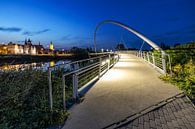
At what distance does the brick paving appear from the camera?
4.39m

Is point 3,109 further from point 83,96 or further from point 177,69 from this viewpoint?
point 177,69

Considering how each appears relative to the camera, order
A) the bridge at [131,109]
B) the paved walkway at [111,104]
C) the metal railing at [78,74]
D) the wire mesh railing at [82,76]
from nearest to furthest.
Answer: the bridge at [131,109] < the paved walkway at [111,104] < the metal railing at [78,74] < the wire mesh railing at [82,76]

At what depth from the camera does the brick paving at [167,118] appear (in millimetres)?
4387

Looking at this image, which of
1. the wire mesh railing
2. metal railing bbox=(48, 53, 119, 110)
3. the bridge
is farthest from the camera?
the wire mesh railing

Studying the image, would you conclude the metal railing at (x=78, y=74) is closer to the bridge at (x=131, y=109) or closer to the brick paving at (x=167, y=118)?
the bridge at (x=131, y=109)

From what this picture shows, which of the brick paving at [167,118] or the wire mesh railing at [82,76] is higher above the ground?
the wire mesh railing at [82,76]

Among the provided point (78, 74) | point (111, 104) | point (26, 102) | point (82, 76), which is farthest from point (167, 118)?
point (82, 76)

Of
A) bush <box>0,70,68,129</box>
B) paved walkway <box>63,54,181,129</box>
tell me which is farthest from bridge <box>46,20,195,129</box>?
bush <box>0,70,68,129</box>

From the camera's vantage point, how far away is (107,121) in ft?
15.1

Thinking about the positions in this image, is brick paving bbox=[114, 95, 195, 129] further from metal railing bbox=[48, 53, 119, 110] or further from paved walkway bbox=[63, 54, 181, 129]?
metal railing bbox=[48, 53, 119, 110]

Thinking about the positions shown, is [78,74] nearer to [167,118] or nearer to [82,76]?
[167,118]

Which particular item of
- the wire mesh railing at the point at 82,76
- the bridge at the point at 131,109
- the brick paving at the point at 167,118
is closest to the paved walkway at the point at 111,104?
the bridge at the point at 131,109

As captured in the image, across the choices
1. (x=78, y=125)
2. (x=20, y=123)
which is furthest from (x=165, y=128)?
(x=20, y=123)

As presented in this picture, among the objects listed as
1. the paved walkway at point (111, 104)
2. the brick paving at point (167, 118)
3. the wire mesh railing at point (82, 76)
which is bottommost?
the brick paving at point (167, 118)
